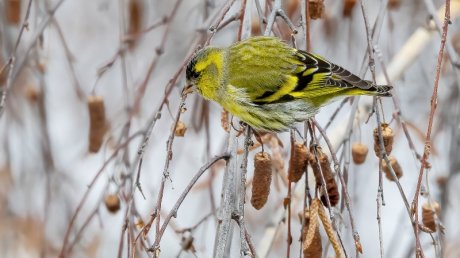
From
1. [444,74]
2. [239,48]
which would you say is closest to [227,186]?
[239,48]

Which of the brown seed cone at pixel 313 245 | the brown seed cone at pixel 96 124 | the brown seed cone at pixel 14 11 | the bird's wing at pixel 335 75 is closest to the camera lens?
the brown seed cone at pixel 313 245

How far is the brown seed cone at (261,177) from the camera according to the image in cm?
261

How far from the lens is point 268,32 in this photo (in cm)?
263

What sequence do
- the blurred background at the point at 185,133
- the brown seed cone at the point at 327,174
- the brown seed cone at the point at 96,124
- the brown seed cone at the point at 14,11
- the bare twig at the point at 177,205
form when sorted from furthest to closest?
the brown seed cone at the point at 14,11, the brown seed cone at the point at 96,124, the blurred background at the point at 185,133, the brown seed cone at the point at 327,174, the bare twig at the point at 177,205

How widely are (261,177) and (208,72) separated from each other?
770 millimetres

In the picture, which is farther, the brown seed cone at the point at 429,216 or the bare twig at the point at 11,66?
the bare twig at the point at 11,66

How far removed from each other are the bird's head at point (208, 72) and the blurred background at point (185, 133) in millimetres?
71

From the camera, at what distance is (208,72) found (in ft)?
10.6

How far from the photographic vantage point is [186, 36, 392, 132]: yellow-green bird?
3170 millimetres

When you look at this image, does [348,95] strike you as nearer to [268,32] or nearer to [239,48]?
[239,48]

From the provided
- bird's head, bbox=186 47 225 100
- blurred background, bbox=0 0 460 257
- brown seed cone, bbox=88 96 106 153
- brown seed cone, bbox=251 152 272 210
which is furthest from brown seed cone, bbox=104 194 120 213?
brown seed cone, bbox=251 152 272 210

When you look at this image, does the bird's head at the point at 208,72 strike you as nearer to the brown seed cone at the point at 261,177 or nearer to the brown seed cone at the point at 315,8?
the brown seed cone at the point at 315,8

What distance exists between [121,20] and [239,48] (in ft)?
2.78

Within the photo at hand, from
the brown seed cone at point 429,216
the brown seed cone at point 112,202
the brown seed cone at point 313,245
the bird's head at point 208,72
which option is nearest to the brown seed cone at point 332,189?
the brown seed cone at point 313,245
